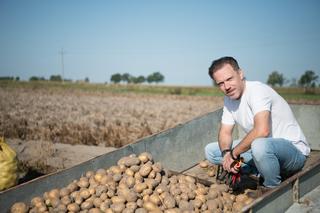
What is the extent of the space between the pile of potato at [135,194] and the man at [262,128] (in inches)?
17.5

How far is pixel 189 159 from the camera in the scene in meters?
5.13

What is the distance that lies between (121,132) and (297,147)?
5.76 meters

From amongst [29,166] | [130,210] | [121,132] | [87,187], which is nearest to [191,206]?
[130,210]

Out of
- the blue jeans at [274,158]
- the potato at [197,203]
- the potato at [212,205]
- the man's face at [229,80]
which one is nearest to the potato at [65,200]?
the potato at [197,203]

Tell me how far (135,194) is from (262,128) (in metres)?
1.54

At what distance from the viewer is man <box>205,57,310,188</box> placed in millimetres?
3443

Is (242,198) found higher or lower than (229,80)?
lower

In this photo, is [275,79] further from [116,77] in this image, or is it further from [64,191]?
[64,191]

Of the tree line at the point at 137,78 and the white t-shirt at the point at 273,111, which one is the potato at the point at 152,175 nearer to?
the white t-shirt at the point at 273,111

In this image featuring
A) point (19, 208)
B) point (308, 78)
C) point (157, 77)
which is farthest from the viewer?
point (157, 77)

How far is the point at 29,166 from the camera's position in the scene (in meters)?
5.52

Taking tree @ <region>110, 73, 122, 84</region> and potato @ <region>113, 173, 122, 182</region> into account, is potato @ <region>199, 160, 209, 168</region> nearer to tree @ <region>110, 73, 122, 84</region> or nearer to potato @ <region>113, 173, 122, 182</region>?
potato @ <region>113, 173, 122, 182</region>

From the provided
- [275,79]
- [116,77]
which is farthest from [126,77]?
[275,79]

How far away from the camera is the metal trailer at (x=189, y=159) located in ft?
9.36
